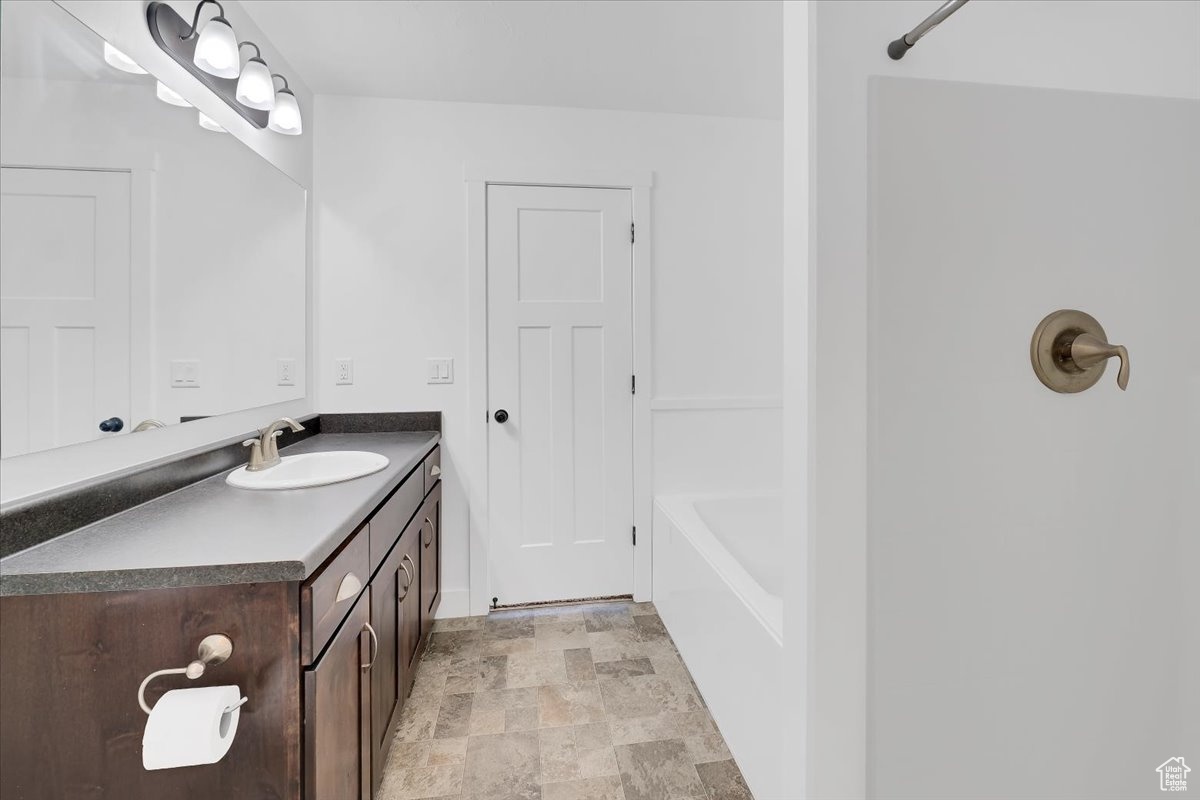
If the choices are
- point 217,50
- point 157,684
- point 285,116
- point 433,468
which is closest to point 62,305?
point 157,684

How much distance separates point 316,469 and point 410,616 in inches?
24.0

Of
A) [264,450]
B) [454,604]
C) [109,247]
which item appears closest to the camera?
[109,247]

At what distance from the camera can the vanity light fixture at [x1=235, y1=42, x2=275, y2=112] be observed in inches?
66.3

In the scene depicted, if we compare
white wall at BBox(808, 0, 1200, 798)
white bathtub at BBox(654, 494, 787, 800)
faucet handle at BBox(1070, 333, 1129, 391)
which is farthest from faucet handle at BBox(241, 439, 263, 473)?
faucet handle at BBox(1070, 333, 1129, 391)

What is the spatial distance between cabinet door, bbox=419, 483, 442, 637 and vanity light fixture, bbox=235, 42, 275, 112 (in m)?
1.52

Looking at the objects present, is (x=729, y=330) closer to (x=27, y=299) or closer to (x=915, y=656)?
(x=915, y=656)

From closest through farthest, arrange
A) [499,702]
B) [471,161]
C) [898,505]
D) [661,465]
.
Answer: [898,505] → [499,702] → [471,161] → [661,465]

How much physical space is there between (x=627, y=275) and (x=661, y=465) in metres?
0.96

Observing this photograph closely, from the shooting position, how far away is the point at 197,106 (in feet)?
5.04

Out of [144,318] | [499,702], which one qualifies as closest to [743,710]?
[499,702]

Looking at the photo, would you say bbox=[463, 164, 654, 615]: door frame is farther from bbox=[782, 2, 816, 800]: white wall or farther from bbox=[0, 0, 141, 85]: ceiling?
bbox=[782, 2, 816, 800]: white wall

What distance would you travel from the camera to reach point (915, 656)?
81 centimetres

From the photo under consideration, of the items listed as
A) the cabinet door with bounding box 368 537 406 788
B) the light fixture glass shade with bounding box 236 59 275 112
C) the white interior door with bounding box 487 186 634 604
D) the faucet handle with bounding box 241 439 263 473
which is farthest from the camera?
the white interior door with bounding box 487 186 634 604

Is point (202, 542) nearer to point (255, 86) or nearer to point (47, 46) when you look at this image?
point (47, 46)
